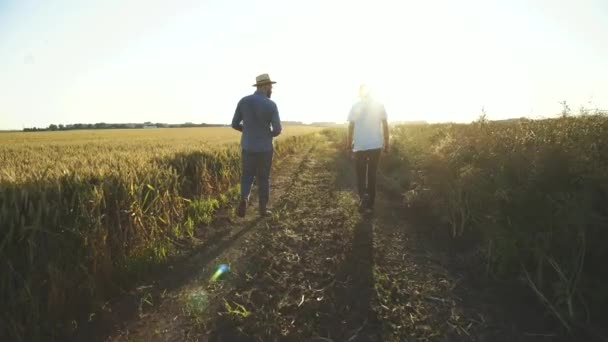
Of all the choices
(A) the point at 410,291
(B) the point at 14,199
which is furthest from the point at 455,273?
(B) the point at 14,199

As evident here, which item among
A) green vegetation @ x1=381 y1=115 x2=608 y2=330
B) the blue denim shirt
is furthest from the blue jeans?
green vegetation @ x1=381 y1=115 x2=608 y2=330

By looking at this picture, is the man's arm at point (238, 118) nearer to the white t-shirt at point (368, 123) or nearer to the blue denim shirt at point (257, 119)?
the blue denim shirt at point (257, 119)

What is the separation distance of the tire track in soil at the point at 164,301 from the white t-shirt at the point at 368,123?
2.98 m

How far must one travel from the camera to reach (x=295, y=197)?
30.5 ft

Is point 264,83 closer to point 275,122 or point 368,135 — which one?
point 275,122

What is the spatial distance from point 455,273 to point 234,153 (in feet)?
26.8

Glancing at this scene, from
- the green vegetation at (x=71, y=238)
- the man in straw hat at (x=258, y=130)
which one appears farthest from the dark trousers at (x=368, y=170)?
the green vegetation at (x=71, y=238)

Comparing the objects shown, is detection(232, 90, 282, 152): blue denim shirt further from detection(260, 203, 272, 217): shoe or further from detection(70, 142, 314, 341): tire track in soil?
detection(70, 142, 314, 341): tire track in soil

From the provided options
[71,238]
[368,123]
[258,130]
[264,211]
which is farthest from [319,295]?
[368,123]

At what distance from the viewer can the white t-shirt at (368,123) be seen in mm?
7387

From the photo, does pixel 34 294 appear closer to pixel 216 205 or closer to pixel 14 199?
pixel 14 199

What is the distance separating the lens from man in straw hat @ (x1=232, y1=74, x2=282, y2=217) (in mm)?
7066

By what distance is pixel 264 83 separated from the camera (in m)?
7.09

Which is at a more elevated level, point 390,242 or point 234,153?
point 234,153
